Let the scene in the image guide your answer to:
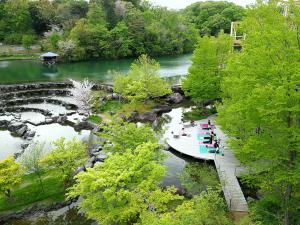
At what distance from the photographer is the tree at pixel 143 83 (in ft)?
126

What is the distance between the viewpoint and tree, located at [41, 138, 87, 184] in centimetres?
2100

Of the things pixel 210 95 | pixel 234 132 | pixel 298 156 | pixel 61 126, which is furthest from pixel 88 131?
pixel 298 156

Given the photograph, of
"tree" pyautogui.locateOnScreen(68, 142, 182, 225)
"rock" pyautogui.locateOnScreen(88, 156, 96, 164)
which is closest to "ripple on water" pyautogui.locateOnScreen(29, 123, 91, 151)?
"rock" pyautogui.locateOnScreen(88, 156, 96, 164)

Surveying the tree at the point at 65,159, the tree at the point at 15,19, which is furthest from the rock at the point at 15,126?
the tree at the point at 15,19

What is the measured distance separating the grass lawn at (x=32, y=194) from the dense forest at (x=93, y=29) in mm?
56312

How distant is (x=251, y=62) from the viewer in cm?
1648

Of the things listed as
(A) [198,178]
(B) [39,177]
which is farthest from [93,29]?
(A) [198,178]

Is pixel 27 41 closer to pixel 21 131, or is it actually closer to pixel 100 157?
pixel 21 131

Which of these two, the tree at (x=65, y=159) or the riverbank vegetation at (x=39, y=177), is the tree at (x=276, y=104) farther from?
the riverbank vegetation at (x=39, y=177)

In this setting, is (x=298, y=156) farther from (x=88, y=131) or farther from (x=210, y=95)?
(x=88, y=131)

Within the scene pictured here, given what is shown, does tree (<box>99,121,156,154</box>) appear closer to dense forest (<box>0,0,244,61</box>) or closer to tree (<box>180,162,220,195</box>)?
tree (<box>180,162,220,195</box>)

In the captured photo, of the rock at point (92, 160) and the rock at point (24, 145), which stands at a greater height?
→ the rock at point (92, 160)

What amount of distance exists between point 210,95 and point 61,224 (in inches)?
904

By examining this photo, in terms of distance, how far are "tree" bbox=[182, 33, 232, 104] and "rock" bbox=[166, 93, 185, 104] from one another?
264 inches
